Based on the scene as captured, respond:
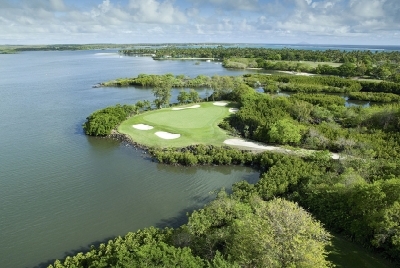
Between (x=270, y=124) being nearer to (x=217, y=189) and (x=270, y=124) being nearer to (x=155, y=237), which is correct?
(x=217, y=189)

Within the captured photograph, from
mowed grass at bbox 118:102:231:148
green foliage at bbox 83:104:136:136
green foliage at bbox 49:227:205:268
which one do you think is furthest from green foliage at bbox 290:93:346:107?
green foliage at bbox 49:227:205:268

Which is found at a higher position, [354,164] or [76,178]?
[354,164]

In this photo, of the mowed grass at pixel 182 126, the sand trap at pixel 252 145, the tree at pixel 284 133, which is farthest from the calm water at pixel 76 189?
the tree at pixel 284 133

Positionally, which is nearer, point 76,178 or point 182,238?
point 182,238

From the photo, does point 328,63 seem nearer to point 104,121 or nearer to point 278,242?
point 104,121

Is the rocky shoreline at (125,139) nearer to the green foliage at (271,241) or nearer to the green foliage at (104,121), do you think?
A: the green foliage at (104,121)

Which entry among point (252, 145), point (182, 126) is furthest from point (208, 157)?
point (182, 126)

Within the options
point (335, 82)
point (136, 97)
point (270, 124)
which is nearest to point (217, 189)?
point (270, 124)
